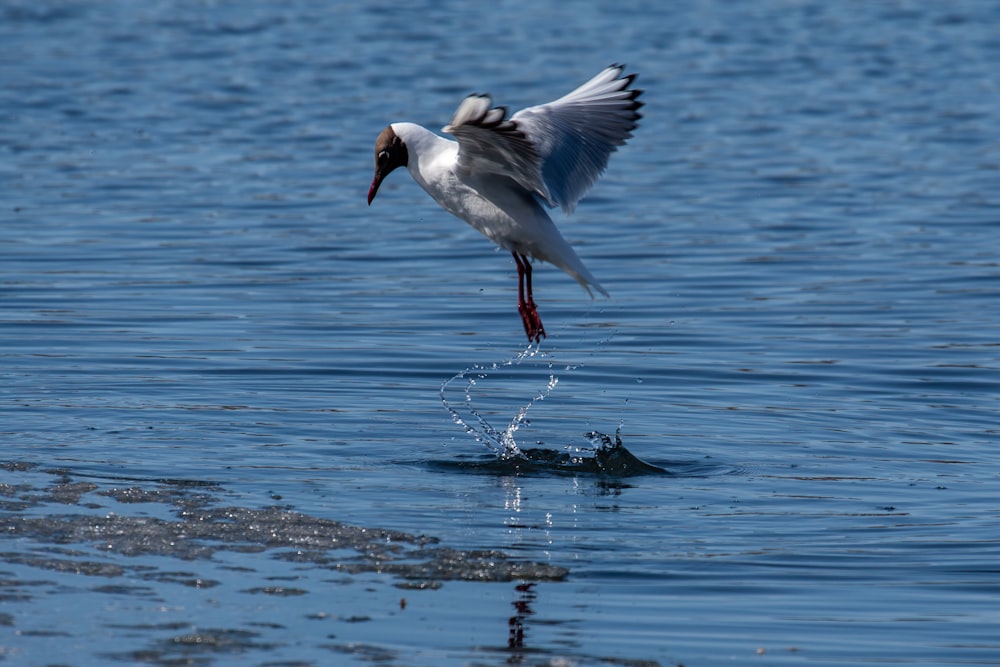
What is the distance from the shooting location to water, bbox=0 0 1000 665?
6.20 meters

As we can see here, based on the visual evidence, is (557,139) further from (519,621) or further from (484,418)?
(519,621)

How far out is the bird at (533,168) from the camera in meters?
8.15

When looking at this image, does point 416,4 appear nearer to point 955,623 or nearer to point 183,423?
point 183,423

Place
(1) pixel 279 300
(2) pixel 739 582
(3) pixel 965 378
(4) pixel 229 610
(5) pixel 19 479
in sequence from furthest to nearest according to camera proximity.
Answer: (1) pixel 279 300
(3) pixel 965 378
(5) pixel 19 479
(2) pixel 739 582
(4) pixel 229 610

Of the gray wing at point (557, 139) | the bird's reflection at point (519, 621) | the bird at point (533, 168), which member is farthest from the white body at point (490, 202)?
the bird's reflection at point (519, 621)

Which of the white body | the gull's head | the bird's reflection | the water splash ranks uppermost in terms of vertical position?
the gull's head

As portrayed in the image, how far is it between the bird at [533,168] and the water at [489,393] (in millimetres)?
1179

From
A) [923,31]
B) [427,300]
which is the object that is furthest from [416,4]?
[427,300]

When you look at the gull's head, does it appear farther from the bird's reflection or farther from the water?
the bird's reflection

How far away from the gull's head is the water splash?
4.94 feet

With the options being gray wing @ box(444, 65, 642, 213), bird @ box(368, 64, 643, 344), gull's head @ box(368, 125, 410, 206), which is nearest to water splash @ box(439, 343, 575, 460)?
bird @ box(368, 64, 643, 344)

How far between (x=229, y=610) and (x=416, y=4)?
29.6 metres

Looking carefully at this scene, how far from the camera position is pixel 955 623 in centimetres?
630

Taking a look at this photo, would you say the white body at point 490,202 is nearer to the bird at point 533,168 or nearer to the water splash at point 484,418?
the bird at point 533,168
